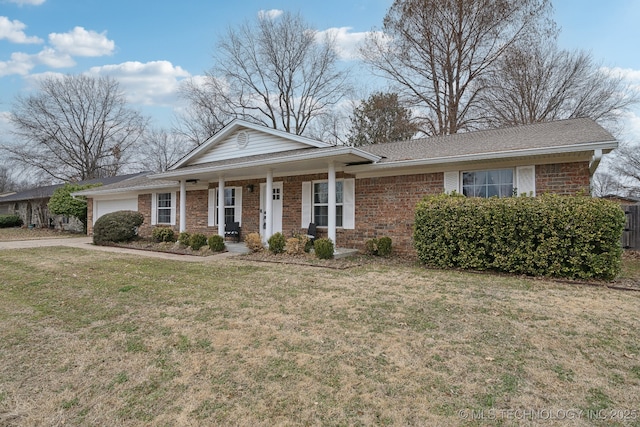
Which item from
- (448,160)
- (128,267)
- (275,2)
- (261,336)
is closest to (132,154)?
(275,2)

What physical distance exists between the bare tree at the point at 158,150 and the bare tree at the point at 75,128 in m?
1.27

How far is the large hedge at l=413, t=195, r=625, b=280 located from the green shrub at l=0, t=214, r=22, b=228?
98.4 ft

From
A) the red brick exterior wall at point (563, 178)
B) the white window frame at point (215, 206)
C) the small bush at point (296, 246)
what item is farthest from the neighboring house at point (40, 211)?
the red brick exterior wall at point (563, 178)

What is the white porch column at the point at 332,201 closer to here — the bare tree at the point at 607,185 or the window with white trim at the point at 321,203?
the window with white trim at the point at 321,203

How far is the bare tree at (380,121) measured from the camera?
2100cm

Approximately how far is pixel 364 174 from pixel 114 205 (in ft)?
45.5

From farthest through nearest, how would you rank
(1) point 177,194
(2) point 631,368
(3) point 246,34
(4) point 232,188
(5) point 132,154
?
(5) point 132,154 < (3) point 246,34 < (1) point 177,194 < (4) point 232,188 < (2) point 631,368

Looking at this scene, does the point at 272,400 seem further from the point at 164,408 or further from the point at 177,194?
the point at 177,194

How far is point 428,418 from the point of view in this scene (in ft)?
7.11

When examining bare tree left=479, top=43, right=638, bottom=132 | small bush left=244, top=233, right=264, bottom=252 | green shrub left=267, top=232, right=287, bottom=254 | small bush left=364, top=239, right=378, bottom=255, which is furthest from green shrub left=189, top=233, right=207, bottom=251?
bare tree left=479, top=43, right=638, bottom=132

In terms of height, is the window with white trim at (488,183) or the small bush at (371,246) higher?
the window with white trim at (488,183)

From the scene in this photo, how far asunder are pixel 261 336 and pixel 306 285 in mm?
2313

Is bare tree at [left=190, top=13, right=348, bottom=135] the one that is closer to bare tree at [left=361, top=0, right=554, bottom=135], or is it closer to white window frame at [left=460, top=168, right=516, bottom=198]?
bare tree at [left=361, top=0, right=554, bottom=135]

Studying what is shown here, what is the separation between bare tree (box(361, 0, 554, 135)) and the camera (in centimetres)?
1744
